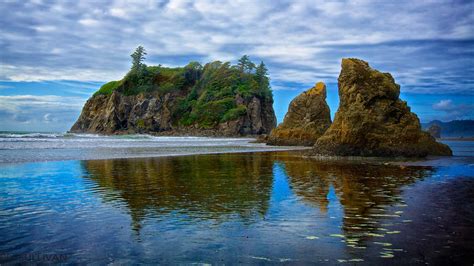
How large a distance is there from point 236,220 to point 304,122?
41.6m

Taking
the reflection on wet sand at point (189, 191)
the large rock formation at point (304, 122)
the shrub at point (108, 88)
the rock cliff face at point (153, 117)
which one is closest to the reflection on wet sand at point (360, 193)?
the reflection on wet sand at point (189, 191)

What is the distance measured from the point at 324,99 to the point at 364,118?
83.7ft

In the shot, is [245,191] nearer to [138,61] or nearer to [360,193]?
[360,193]

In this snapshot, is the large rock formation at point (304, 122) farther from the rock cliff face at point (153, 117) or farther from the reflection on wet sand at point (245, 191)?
the rock cliff face at point (153, 117)

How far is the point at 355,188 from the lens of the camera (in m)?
12.1

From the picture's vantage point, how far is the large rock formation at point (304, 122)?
46875 millimetres

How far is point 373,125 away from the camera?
2639cm

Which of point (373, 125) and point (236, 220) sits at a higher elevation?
point (373, 125)

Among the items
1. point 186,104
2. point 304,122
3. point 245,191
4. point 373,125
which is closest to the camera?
point 245,191

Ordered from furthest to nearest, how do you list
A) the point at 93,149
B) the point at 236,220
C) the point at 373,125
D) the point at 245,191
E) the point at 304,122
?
the point at 304,122 → the point at 93,149 → the point at 373,125 → the point at 245,191 → the point at 236,220

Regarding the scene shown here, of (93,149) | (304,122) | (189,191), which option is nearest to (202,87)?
(304,122)

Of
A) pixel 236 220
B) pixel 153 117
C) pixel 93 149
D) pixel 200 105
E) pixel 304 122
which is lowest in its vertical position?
pixel 236 220

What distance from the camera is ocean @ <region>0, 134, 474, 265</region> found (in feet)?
18.8

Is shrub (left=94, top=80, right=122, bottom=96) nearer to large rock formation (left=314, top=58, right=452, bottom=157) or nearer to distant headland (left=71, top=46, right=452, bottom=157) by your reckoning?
distant headland (left=71, top=46, right=452, bottom=157)
